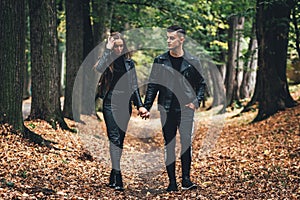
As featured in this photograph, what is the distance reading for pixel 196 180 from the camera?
877cm

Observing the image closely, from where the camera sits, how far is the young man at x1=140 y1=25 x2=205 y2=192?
726 centimetres

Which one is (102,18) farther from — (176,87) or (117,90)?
(176,87)

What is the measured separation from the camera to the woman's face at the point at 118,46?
296 inches

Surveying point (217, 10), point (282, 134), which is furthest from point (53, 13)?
point (217, 10)

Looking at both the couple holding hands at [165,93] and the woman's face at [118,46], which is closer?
the couple holding hands at [165,93]

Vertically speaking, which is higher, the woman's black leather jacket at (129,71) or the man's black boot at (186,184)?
the woman's black leather jacket at (129,71)

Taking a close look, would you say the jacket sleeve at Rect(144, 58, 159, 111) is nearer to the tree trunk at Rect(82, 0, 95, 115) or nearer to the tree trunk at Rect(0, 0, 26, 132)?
the tree trunk at Rect(0, 0, 26, 132)

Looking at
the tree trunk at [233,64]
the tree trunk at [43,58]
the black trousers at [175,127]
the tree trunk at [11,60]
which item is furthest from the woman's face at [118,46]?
the tree trunk at [233,64]

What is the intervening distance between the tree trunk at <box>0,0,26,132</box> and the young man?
3089mm

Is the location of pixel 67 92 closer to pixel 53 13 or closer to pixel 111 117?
pixel 53 13

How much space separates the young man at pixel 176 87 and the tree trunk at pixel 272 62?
341 inches

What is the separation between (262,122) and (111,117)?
9599 millimetres

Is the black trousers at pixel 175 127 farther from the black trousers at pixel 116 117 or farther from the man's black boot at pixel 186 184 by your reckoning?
the black trousers at pixel 116 117

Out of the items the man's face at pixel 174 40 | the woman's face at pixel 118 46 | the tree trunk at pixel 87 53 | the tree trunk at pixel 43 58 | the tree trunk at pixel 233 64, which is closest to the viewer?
the man's face at pixel 174 40
